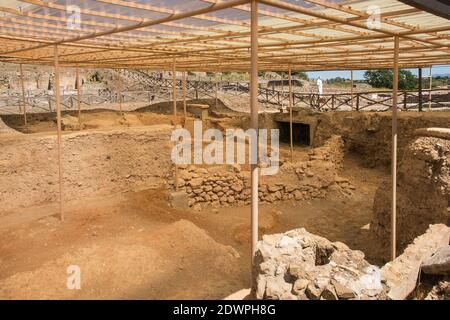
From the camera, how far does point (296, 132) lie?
19.0 m

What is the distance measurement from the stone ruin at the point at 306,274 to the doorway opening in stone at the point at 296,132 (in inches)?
596

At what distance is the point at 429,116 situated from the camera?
1316cm

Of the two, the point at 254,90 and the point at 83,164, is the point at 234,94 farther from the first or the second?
the point at 254,90

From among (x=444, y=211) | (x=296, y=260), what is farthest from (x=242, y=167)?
(x=296, y=260)

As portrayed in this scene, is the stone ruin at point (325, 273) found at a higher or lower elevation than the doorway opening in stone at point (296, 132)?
→ lower

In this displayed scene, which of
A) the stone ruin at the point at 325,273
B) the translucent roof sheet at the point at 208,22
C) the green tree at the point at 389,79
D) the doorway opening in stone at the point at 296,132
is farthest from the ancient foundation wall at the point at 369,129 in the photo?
the green tree at the point at 389,79

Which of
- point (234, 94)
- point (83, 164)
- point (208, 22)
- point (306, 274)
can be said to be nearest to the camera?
point (306, 274)

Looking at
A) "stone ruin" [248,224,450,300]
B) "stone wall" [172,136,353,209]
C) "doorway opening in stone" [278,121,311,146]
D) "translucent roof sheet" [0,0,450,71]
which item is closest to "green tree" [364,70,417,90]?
"doorway opening in stone" [278,121,311,146]

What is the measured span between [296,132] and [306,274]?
1614 centimetres

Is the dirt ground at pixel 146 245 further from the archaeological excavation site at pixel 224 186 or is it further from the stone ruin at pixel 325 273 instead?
the stone ruin at pixel 325 273

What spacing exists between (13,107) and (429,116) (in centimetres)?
1668

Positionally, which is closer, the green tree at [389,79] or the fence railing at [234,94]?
the fence railing at [234,94]

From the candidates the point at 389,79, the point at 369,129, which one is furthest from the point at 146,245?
the point at 389,79

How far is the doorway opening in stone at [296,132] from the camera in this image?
61.6 ft
